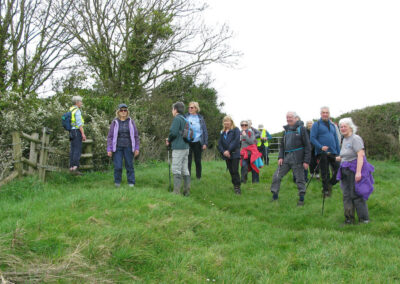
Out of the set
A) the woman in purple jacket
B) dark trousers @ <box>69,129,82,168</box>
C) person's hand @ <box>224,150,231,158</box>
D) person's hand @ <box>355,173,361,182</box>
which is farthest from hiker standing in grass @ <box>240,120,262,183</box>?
dark trousers @ <box>69,129,82,168</box>

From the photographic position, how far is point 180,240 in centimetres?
528

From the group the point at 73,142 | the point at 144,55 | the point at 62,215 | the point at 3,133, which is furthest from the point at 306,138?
the point at 144,55

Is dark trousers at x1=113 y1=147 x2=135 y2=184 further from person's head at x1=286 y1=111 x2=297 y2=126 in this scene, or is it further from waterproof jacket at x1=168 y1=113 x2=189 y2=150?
person's head at x1=286 y1=111 x2=297 y2=126

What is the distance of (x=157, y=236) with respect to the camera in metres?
5.11

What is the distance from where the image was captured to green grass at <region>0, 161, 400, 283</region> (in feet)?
13.4

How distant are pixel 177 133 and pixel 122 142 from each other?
1.42m

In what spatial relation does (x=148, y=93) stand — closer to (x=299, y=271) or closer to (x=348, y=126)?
(x=348, y=126)

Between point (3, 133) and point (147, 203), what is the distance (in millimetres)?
5984

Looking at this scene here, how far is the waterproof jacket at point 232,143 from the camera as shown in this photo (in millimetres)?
8969

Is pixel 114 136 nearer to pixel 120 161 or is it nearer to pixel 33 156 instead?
pixel 120 161

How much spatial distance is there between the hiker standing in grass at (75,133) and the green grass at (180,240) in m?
1.52

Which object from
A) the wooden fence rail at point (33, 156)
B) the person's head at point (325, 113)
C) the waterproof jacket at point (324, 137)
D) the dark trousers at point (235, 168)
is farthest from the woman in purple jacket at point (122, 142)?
the person's head at point (325, 113)

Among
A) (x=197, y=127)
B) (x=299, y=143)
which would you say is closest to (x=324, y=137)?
(x=299, y=143)

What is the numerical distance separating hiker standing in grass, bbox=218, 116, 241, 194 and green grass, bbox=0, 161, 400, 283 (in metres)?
1.03
